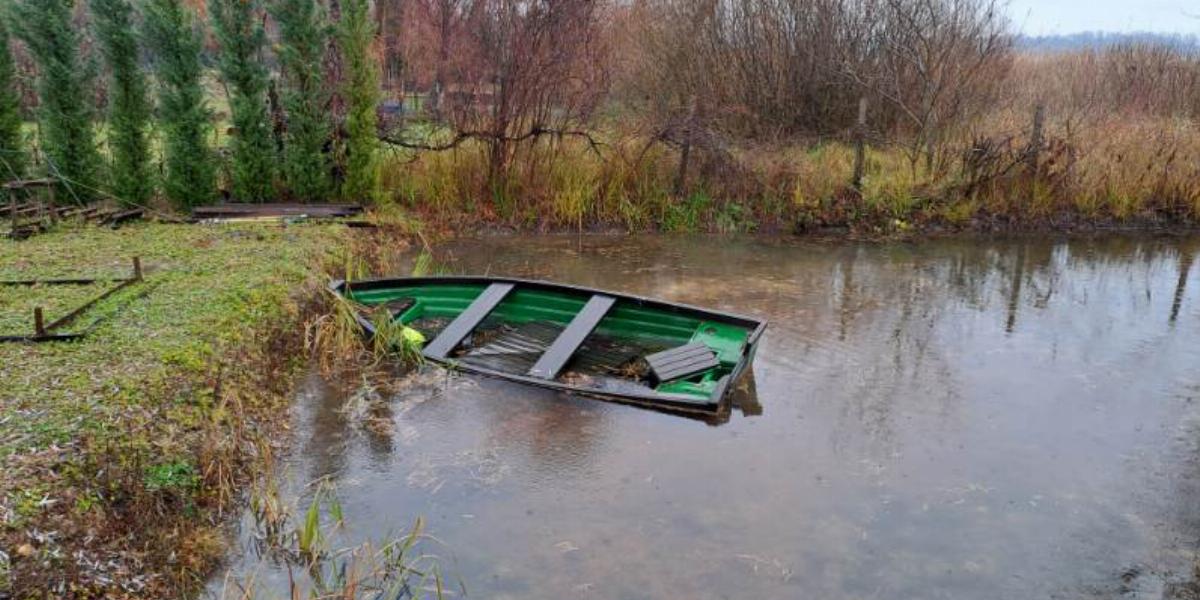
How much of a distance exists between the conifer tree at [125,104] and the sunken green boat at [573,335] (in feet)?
14.3

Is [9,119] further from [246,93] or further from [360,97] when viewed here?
[360,97]

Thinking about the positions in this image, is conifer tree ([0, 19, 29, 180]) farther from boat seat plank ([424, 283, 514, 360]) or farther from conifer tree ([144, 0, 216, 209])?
boat seat plank ([424, 283, 514, 360])

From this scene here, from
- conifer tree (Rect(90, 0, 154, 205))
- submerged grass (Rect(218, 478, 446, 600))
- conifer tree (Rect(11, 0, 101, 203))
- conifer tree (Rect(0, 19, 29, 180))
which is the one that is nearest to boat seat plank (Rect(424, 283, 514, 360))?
submerged grass (Rect(218, 478, 446, 600))

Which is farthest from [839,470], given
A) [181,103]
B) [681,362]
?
[181,103]

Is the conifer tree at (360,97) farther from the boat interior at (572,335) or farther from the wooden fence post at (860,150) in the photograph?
the wooden fence post at (860,150)

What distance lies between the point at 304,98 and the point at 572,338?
18.2 feet

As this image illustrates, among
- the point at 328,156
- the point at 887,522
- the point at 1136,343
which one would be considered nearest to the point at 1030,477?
the point at 887,522

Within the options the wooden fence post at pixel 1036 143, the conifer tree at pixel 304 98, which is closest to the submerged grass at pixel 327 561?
the conifer tree at pixel 304 98

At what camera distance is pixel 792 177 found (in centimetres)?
1116

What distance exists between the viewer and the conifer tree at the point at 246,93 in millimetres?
9227

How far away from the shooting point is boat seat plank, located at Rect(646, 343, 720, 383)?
18.0 feet

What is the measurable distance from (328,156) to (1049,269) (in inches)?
323

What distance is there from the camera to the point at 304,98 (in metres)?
9.67

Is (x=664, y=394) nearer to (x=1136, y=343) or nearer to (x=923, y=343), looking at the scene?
(x=923, y=343)
